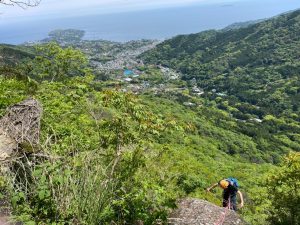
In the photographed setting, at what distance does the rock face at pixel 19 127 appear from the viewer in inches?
254

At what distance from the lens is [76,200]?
512 cm

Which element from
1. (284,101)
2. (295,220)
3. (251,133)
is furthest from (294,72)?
(295,220)

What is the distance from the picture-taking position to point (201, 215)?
6.66 m

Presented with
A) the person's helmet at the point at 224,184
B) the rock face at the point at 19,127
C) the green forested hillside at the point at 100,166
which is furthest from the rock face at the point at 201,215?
the rock face at the point at 19,127

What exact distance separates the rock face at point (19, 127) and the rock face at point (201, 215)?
2785 mm

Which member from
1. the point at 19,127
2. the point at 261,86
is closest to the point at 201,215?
the point at 19,127

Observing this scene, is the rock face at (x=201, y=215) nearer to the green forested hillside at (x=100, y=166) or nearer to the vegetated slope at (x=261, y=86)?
the green forested hillside at (x=100, y=166)

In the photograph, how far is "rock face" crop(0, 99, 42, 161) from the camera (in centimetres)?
644

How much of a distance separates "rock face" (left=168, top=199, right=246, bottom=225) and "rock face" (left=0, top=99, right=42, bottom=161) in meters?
2.78

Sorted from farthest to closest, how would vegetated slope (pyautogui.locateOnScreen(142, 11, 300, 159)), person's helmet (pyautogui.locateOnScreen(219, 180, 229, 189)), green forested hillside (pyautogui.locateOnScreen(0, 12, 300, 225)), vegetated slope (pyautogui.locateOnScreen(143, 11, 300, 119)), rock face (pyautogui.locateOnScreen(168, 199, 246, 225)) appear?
vegetated slope (pyautogui.locateOnScreen(143, 11, 300, 119)) → vegetated slope (pyautogui.locateOnScreen(142, 11, 300, 159)) → person's helmet (pyautogui.locateOnScreen(219, 180, 229, 189)) → rock face (pyautogui.locateOnScreen(168, 199, 246, 225)) → green forested hillside (pyautogui.locateOnScreen(0, 12, 300, 225))

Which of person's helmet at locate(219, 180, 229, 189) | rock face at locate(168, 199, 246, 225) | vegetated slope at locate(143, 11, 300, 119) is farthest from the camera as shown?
vegetated slope at locate(143, 11, 300, 119)

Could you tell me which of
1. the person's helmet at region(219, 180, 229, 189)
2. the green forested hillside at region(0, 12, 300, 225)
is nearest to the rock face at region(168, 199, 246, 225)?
the green forested hillside at region(0, 12, 300, 225)

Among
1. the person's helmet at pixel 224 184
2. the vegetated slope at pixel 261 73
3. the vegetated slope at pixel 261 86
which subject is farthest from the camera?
the vegetated slope at pixel 261 73

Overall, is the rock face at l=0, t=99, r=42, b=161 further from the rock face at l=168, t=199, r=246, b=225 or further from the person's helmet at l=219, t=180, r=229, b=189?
the person's helmet at l=219, t=180, r=229, b=189
